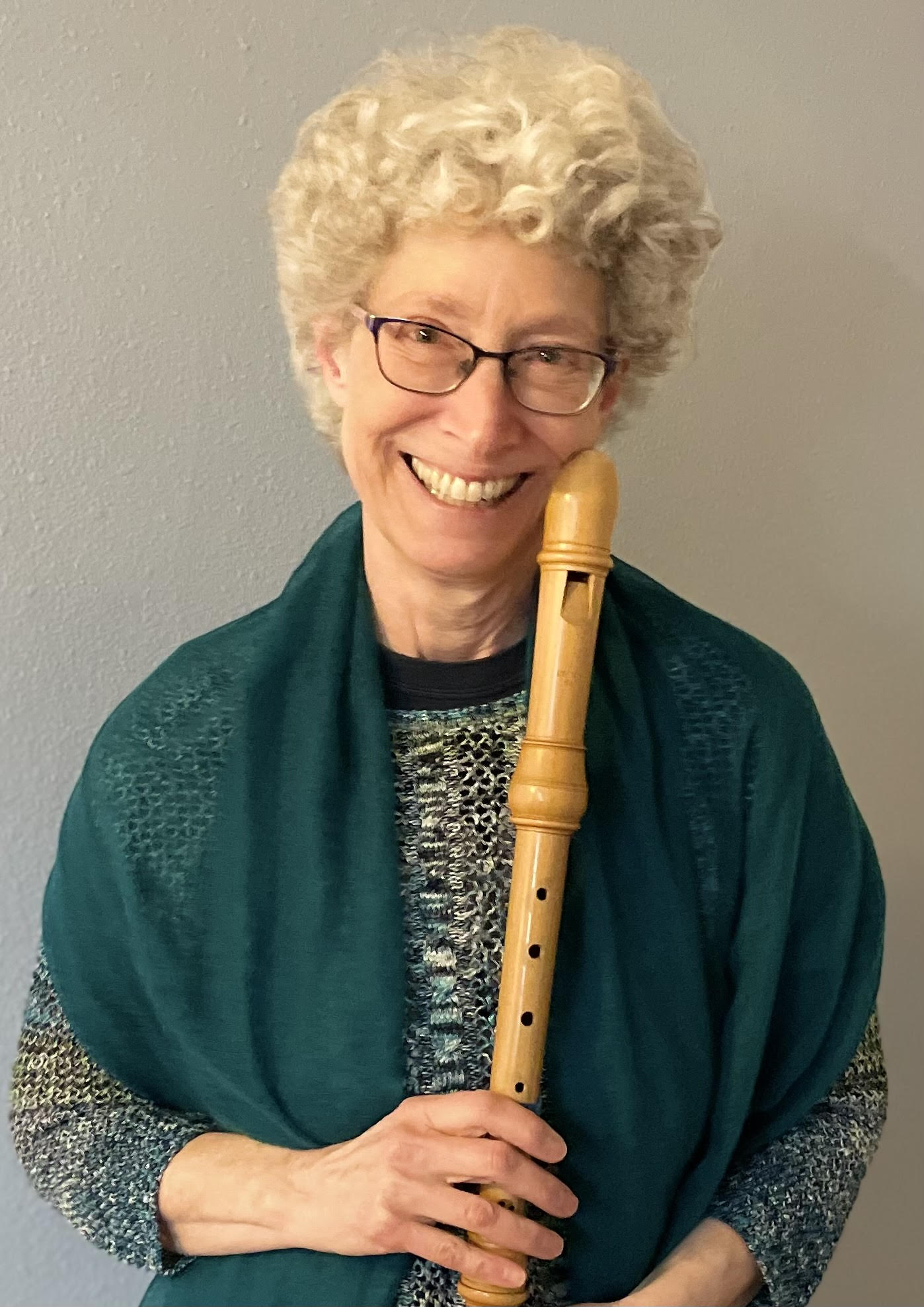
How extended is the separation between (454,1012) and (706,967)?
0.19 m

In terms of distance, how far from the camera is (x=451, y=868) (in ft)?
2.52

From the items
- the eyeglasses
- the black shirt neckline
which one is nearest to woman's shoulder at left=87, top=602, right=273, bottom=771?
the black shirt neckline

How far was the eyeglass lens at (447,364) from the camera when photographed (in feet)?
2.35

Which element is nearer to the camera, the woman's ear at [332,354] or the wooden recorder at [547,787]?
the wooden recorder at [547,787]

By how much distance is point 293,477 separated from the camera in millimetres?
995

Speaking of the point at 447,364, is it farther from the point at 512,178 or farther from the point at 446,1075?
the point at 446,1075

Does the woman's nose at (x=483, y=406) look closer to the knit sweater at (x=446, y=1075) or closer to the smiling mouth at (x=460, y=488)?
the smiling mouth at (x=460, y=488)

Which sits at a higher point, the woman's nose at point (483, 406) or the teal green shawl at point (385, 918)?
the woman's nose at point (483, 406)

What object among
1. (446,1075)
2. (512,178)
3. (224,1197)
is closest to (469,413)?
(512,178)

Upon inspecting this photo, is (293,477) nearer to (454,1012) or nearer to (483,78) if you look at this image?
(483,78)

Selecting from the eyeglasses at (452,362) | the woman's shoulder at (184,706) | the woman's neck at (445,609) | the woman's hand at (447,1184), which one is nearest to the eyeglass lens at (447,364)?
the eyeglasses at (452,362)

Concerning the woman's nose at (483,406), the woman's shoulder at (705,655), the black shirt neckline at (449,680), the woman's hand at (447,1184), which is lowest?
the woman's hand at (447,1184)

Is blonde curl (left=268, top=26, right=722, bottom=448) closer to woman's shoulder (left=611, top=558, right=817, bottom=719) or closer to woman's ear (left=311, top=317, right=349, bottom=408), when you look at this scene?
woman's ear (left=311, top=317, right=349, bottom=408)

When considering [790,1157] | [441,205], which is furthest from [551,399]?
[790,1157]
